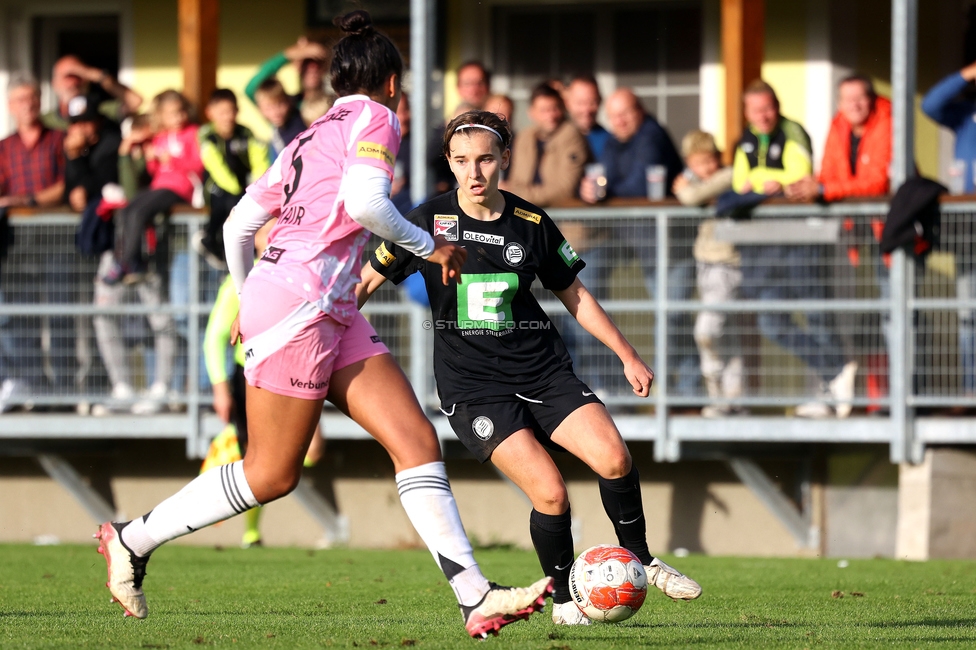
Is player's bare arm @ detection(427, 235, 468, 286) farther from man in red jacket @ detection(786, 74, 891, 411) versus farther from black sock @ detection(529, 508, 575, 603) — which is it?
man in red jacket @ detection(786, 74, 891, 411)

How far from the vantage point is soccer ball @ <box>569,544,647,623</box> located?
5.98 metres

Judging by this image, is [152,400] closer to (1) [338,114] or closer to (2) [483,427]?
(2) [483,427]

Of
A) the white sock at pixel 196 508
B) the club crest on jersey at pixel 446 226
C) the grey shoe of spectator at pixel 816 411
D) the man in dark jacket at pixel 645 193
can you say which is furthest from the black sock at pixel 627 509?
the grey shoe of spectator at pixel 816 411

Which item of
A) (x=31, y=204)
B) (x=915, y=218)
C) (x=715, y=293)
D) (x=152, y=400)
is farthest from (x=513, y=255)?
(x=31, y=204)

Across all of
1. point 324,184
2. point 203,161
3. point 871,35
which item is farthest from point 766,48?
point 324,184

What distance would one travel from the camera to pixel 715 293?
11.0 m

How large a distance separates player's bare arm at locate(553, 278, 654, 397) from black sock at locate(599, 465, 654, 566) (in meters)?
0.41

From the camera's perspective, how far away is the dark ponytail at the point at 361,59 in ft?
18.1

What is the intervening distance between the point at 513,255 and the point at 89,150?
275 inches

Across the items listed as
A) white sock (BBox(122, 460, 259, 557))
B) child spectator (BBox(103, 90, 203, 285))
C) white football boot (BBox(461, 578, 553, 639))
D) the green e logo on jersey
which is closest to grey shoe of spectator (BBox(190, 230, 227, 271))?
A: child spectator (BBox(103, 90, 203, 285))

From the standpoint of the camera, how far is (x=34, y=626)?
621cm

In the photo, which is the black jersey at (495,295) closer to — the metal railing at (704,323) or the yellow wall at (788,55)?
the metal railing at (704,323)

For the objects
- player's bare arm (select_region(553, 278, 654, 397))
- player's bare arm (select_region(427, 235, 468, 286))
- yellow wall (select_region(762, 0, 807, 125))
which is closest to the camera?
player's bare arm (select_region(427, 235, 468, 286))

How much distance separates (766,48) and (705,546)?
4.70 meters
